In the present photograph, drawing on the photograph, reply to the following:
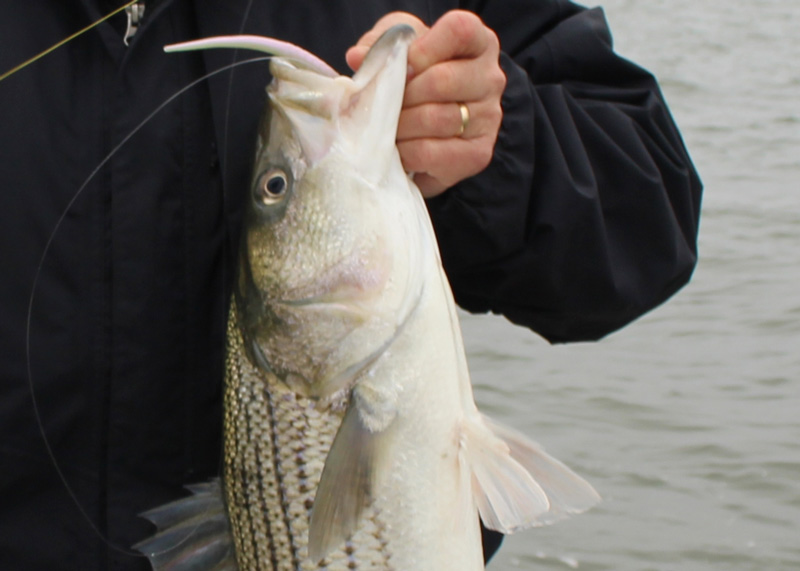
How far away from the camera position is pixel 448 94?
1.61 metres

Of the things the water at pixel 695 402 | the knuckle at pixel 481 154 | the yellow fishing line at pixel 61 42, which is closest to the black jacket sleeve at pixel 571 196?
the knuckle at pixel 481 154

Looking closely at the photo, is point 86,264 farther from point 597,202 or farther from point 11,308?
point 597,202

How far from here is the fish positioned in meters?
1.63

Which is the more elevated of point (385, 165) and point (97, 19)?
point (97, 19)

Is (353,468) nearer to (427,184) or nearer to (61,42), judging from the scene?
(427,184)

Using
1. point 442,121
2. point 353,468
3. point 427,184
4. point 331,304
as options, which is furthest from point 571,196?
point 353,468

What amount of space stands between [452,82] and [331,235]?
0.29 metres

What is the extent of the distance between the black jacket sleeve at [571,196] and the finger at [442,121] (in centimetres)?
24

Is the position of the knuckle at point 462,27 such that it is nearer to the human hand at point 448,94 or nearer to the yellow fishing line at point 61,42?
the human hand at point 448,94

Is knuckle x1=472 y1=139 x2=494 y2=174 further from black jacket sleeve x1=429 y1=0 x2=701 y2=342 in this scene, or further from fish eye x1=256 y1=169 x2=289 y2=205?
fish eye x1=256 y1=169 x2=289 y2=205

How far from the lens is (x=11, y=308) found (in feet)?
6.39

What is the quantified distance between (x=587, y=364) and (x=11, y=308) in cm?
536

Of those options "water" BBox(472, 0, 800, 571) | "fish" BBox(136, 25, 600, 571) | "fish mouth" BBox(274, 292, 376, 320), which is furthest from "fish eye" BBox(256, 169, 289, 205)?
"water" BBox(472, 0, 800, 571)

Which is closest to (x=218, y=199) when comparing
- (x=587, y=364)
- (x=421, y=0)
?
(x=421, y=0)
